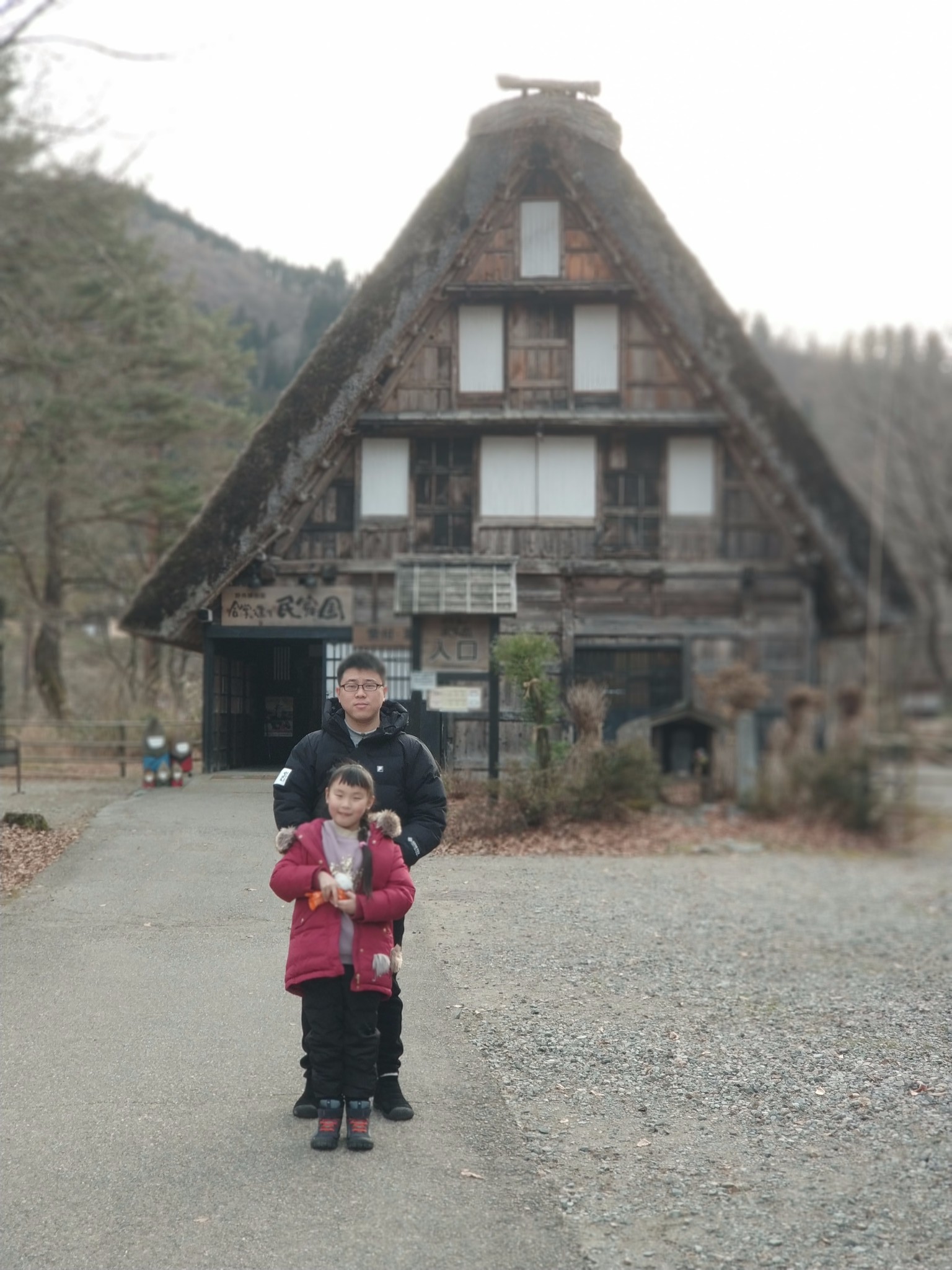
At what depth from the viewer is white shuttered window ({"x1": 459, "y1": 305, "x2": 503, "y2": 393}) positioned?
219 inches

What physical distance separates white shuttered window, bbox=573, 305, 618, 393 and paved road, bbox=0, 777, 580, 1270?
8.25 ft

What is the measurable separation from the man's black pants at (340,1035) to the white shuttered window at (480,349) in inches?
101

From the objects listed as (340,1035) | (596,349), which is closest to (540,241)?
(596,349)

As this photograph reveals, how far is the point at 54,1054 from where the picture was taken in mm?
5008

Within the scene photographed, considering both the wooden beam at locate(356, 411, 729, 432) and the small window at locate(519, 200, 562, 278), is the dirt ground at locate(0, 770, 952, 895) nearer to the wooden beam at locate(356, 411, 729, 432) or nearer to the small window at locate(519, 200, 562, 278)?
the wooden beam at locate(356, 411, 729, 432)

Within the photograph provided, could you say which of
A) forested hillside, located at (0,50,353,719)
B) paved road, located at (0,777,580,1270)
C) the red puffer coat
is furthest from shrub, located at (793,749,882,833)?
the red puffer coat

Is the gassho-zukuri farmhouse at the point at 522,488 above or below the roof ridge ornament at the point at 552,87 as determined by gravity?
below

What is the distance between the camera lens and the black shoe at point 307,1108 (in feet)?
15.0

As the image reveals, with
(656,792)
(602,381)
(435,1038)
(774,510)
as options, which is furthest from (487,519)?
(656,792)

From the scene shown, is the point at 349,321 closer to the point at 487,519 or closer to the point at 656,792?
the point at 487,519

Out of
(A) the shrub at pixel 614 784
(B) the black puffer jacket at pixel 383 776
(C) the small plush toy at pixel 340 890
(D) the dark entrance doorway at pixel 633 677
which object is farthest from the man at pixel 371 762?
(D) the dark entrance doorway at pixel 633 677

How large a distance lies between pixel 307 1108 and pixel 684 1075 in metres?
1.99

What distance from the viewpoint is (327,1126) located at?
4348 mm

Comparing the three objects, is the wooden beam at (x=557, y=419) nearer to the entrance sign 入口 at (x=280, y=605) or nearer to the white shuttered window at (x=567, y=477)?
the white shuttered window at (x=567, y=477)
